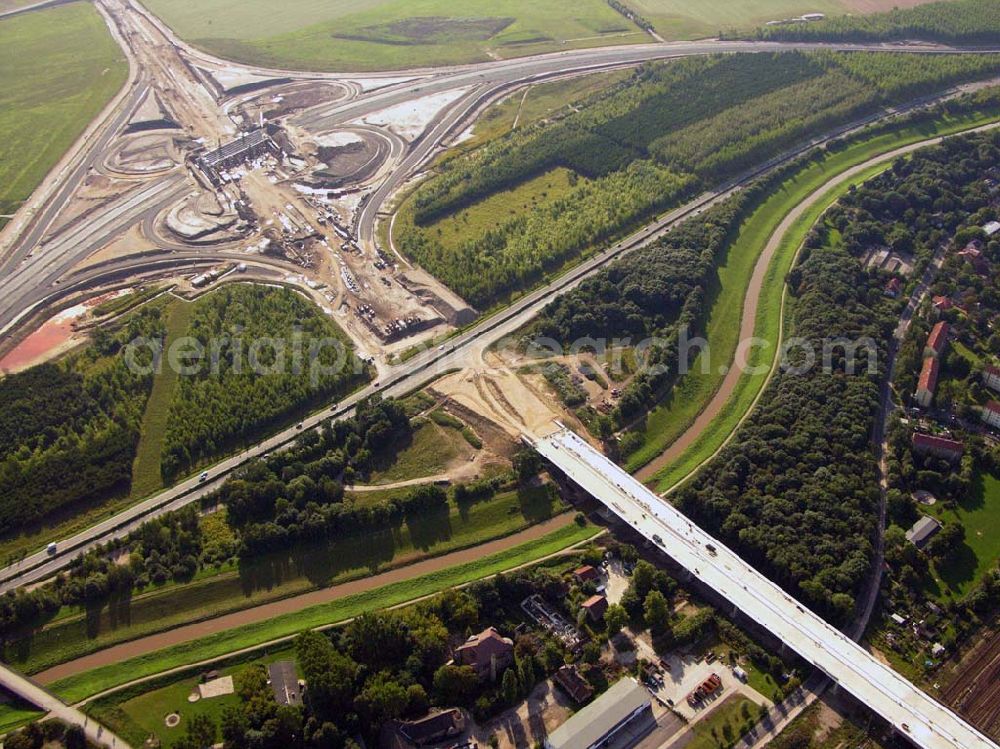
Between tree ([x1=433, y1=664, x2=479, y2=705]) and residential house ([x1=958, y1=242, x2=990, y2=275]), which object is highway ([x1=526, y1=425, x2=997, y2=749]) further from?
residential house ([x1=958, y1=242, x2=990, y2=275])

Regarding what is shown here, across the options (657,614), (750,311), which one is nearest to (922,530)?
(657,614)

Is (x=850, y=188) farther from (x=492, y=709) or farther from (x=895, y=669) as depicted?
(x=492, y=709)

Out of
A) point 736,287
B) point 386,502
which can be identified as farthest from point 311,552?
point 736,287

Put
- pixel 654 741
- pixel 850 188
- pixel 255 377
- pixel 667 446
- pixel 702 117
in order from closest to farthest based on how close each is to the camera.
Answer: pixel 654 741
pixel 667 446
pixel 255 377
pixel 850 188
pixel 702 117

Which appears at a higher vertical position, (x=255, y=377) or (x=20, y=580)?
(x=255, y=377)

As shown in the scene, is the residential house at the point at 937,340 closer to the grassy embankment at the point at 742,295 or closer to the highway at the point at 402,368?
the grassy embankment at the point at 742,295

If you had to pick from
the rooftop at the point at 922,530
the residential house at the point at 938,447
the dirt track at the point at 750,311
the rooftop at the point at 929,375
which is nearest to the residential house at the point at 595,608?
the dirt track at the point at 750,311

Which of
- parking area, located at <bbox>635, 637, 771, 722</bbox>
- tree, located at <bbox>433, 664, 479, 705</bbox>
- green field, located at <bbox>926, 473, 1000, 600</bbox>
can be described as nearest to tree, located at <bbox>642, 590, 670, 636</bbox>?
parking area, located at <bbox>635, 637, 771, 722</bbox>
